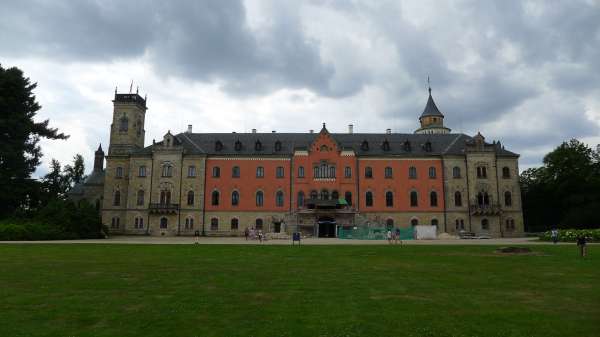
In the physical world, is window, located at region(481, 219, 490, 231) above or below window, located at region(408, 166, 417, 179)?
below

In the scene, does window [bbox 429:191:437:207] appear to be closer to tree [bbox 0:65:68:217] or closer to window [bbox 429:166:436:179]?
window [bbox 429:166:436:179]

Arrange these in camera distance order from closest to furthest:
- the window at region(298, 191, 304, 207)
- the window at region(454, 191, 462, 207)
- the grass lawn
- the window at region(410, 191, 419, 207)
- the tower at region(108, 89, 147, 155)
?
the grass lawn
the window at region(454, 191, 462, 207)
the window at region(298, 191, 304, 207)
the window at region(410, 191, 419, 207)
the tower at region(108, 89, 147, 155)

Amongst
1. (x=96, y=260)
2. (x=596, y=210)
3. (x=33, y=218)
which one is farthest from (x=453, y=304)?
(x=596, y=210)

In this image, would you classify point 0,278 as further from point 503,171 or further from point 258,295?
point 503,171

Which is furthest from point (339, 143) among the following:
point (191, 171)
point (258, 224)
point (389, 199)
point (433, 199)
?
point (191, 171)

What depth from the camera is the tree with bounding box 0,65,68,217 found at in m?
48.0

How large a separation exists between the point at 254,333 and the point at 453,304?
575 centimetres

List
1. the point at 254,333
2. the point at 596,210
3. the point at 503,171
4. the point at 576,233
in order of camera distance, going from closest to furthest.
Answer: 1. the point at 254,333
2. the point at 576,233
3. the point at 596,210
4. the point at 503,171

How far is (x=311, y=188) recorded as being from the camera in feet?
199

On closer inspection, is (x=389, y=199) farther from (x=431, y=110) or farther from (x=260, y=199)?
(x=431, y=110)

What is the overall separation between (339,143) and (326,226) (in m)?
12.2

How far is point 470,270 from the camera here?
18.4 metres

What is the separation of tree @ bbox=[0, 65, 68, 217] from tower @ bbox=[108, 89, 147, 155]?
43.0ft

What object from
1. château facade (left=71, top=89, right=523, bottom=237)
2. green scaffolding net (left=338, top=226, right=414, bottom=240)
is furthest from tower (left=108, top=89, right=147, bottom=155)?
green scaffolding net (left=338, top=226, right=414, bottom=240)
